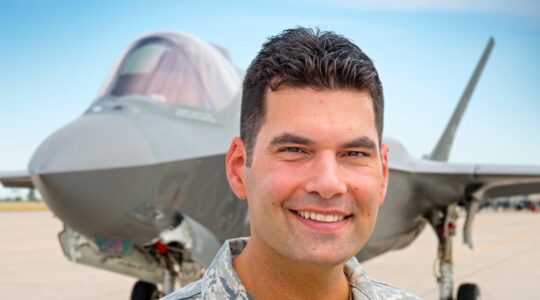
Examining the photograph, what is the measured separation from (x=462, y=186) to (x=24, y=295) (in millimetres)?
6569

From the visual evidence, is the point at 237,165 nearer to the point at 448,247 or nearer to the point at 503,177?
the point at 503,177

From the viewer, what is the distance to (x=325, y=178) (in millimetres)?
1398

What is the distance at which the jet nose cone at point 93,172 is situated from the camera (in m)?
4.42

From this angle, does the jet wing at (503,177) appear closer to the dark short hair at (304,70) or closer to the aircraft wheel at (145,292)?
the aircraft wheel at (145,292)

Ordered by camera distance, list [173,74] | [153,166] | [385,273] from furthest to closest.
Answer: [385,273]
[173,74]
[153,166]

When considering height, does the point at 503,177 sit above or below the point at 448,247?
above

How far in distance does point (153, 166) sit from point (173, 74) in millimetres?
1095

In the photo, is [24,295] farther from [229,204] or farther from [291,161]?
[291,161]

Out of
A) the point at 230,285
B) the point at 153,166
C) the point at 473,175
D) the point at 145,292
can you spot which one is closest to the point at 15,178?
the point at 145,292

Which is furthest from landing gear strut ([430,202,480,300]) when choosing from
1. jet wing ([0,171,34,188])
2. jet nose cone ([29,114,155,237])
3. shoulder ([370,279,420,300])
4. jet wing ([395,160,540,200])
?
shoulder ([370,279,420,300])

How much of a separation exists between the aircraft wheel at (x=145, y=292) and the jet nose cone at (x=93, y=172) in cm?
334

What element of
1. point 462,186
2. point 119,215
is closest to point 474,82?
point 462,186

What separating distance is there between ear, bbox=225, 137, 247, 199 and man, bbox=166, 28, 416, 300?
0.04m

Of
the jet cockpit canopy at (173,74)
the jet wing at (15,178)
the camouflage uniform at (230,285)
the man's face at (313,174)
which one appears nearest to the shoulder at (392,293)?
the camouflage uniform at (230,285)
